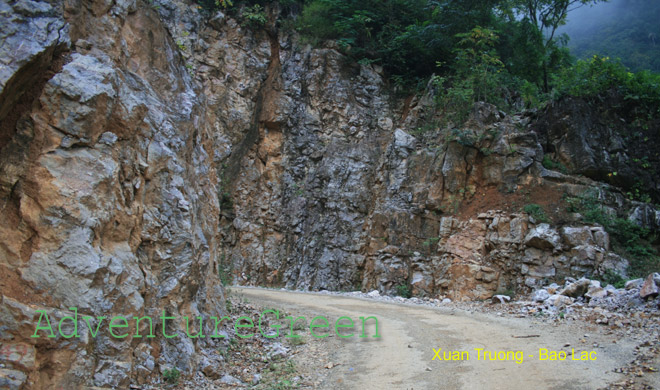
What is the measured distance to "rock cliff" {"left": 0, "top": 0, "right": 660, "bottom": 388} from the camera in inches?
161

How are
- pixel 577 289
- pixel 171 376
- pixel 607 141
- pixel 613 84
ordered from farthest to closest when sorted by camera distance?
pixel 613 84
pixel 607 141
pixel 577 289
pixel 171 376

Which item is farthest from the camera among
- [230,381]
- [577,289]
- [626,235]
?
[626,235]

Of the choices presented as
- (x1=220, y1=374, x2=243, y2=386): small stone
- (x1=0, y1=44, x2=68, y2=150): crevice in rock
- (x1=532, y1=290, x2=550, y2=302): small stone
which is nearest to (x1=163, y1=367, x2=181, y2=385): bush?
(x1=220, y1=374, x2=243, y2=386): small stone

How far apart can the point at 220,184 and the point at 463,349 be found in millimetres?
16849

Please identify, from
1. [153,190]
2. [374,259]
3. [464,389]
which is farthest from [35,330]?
[374,259]

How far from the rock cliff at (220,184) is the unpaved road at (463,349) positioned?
7.72ft

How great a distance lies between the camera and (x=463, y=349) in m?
6.55

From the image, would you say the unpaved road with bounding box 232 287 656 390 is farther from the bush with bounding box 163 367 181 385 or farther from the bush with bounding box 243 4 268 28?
the bush with bounding box 243 4 268 28

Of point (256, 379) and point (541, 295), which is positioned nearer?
point (256, 379)

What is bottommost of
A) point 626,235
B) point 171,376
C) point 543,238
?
point 171,376

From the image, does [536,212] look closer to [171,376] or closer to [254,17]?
[171,376]

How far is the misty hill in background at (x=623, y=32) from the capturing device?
3056cm

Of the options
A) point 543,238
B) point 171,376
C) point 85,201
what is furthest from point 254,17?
point 171,376

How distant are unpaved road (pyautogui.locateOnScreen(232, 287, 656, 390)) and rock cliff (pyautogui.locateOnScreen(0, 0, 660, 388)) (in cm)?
235
